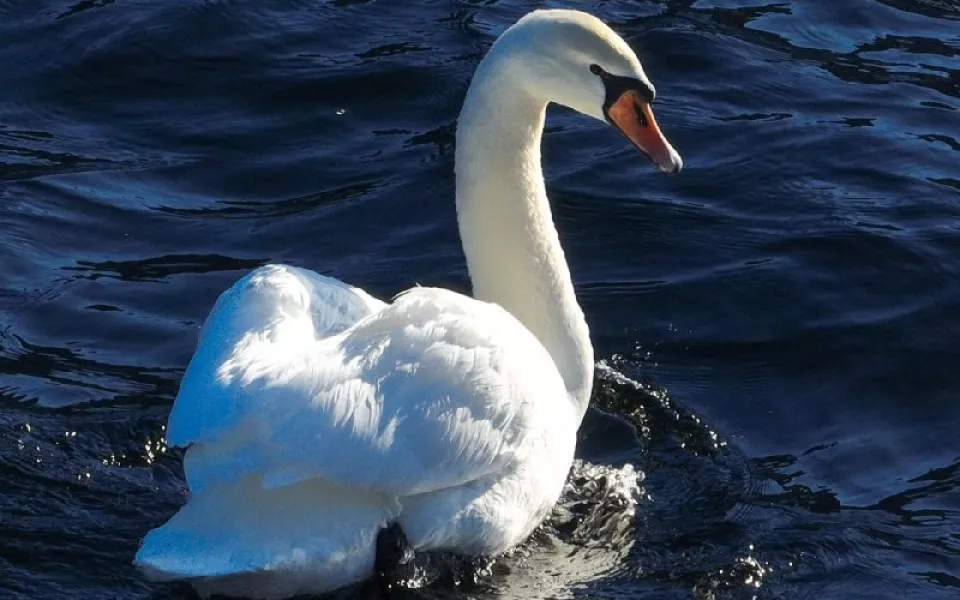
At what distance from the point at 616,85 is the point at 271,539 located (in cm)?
250

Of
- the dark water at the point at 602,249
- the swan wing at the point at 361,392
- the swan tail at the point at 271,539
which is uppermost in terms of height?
the swan wing at the point at 361,392

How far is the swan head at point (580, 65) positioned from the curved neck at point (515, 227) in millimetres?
158

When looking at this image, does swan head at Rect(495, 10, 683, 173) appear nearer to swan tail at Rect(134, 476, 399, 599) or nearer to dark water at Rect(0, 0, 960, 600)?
dark water at Rect(0, 0, 960, 600)

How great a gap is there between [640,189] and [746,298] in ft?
4.98

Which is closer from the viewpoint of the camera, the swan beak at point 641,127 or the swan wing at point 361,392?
the swan wing at point 361,392

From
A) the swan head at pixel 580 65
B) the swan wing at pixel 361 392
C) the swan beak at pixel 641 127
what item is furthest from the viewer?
the swan beak at pixel 641 127

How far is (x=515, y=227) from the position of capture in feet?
24.7

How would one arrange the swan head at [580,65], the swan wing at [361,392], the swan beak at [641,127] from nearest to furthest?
the swan wing at [361,392], the swan head at [580,65], the swan beak at [641,127]

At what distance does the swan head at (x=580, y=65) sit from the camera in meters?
7.18

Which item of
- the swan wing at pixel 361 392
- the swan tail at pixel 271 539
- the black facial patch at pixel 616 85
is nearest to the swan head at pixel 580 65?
the black facial patch at pixel 616 85

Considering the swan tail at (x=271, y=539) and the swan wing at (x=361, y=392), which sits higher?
the swan wing at (x=361, y=392)

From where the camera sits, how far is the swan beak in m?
7.34

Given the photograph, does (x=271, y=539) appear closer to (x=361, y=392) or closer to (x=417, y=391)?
(x=361, y=392)

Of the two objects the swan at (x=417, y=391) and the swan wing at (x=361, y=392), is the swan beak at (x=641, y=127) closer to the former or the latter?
the swan at (x=417, y=391)
